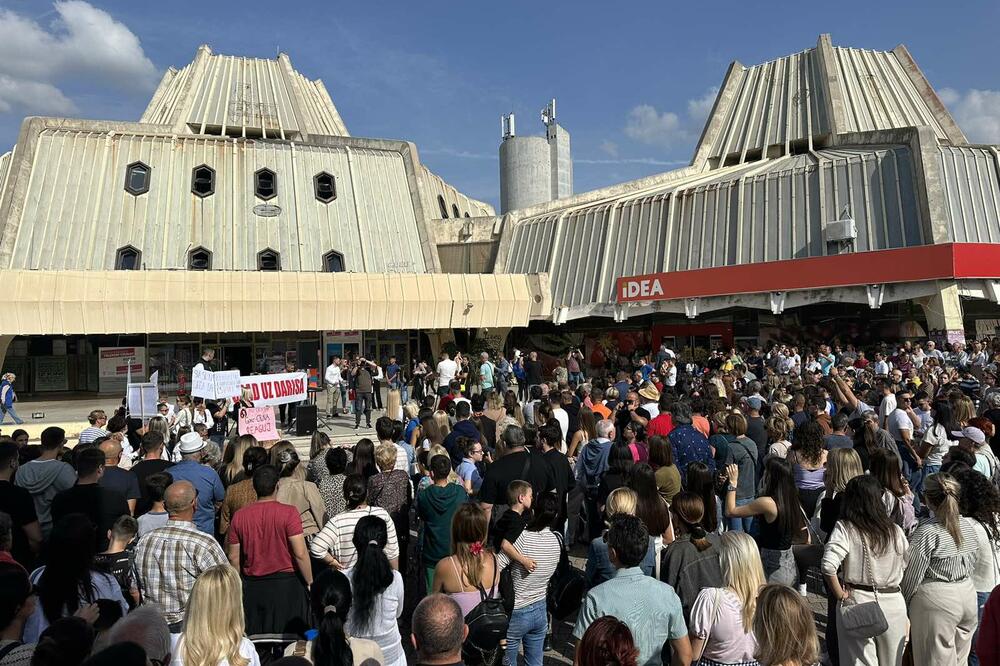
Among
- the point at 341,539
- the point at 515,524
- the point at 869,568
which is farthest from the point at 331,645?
the point at 869,568

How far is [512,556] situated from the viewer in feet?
16.2

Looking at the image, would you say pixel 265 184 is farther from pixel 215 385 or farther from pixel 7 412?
pixel 215 385

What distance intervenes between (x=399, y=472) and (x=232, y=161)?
25772mm

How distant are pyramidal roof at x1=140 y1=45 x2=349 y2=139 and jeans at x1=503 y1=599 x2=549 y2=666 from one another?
106 ft

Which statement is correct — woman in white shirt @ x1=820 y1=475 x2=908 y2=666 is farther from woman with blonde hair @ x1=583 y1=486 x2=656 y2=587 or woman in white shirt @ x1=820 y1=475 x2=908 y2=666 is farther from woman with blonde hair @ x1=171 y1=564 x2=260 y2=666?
woman with blonde hair @ x1=171 y1=564 x2=260 y2=666

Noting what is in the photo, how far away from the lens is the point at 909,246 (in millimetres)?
22031

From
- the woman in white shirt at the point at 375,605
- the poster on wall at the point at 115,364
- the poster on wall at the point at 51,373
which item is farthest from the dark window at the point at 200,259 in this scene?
the woman in white shirt at the point at 375,605

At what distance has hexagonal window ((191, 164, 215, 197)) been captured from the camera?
1099 inches

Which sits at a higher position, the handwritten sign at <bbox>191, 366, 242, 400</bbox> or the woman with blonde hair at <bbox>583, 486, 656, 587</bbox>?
the handwritten sign at <bbox>191, 366, 242, 400</bbox>

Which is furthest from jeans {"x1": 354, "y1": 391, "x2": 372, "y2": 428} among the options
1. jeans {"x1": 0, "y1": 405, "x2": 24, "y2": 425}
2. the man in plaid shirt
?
the man in plaid shirt

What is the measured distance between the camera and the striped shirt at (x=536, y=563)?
16.2 feet

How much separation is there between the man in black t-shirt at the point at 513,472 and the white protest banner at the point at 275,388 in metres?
8.49

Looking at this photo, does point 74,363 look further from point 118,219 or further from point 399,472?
point 399,472

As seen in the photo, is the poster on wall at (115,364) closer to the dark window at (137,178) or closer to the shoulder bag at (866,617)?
the dark window at (137,178)
